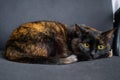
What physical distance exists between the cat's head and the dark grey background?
0.26 metres

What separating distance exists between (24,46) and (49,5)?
20.3 inches

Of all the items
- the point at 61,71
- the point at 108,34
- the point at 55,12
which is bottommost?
the point at 61,71

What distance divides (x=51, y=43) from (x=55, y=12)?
1.35 ft

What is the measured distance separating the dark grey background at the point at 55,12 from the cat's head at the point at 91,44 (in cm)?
26

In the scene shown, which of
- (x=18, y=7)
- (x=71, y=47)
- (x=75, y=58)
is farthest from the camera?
(x=18, y=7)

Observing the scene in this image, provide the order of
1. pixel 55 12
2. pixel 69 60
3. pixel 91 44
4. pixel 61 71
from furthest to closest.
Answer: pixel 55 12 → pixel 91 44 → pixel 69 60 → pixel 61 71

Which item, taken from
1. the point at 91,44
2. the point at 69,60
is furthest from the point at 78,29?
the point at 69,60

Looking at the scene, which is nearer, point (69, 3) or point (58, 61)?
point (58, 61)

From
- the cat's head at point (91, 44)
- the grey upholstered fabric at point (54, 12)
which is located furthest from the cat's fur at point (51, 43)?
the grey upholstered fabric at point (54, 12)

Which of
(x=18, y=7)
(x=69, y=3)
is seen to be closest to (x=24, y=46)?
(x=18, y=7)

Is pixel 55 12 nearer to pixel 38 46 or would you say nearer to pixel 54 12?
pixel 54 12

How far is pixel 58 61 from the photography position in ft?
3.69

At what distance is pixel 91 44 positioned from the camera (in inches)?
51.0

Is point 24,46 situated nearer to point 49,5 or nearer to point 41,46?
point 41,46
